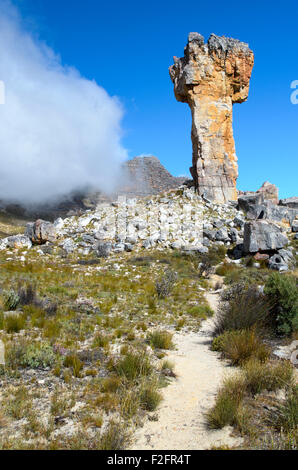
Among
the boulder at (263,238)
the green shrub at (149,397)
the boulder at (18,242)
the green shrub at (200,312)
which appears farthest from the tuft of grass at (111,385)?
the boulder at (18,242)

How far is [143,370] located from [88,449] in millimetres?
1782

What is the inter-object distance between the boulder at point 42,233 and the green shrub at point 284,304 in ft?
60.8

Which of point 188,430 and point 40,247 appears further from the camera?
point 40,247

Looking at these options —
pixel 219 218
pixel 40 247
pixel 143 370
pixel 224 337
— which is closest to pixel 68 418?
pixel 143 370

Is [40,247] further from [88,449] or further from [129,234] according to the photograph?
[88,449]

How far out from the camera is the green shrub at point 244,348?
528cm

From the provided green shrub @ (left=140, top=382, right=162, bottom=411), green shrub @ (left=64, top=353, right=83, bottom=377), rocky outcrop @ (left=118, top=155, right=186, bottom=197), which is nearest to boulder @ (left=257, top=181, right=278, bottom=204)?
green shrub @ (left=64, top=353, right=83, bottom=377)

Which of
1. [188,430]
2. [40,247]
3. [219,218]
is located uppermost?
[219,218]

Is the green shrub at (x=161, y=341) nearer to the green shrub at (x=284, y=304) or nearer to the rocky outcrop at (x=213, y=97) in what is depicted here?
the green shrub at (x=284, y=304)

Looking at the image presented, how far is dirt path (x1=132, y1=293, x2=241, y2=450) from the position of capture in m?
3.28

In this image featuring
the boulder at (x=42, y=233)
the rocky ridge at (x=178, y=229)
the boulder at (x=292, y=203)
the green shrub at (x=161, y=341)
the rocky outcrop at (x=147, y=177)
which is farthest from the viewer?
the rocky outcrop at (x=147, y=177)

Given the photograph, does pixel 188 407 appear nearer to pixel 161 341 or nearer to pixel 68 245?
pixel 161 341
